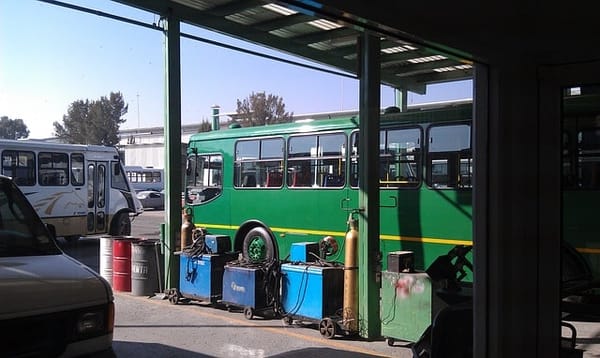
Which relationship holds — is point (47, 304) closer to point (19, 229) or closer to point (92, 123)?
point (19, 229)

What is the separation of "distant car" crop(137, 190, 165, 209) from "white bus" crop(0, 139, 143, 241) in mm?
17459

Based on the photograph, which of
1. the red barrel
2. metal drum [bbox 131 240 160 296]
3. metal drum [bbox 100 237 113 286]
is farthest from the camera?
metal drum [bbox 100 237 113 286]

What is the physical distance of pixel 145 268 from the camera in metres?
9.23

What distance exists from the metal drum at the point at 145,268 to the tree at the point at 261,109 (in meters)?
35.4

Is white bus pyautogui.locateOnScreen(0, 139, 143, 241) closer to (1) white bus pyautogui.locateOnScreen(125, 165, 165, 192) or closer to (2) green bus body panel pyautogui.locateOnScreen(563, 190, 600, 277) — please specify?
(2) green bus body panel pyautogui.locateOnScreen(563, 190, 600, 277)

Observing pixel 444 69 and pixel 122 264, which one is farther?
pixel 444 69

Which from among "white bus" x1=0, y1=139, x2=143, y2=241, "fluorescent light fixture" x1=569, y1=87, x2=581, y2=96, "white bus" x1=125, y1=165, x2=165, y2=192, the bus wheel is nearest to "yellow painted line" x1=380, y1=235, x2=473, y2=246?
the bus wheel

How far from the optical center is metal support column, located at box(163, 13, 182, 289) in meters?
8.70

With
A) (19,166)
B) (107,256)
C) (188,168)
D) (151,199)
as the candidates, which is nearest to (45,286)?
(107,256)

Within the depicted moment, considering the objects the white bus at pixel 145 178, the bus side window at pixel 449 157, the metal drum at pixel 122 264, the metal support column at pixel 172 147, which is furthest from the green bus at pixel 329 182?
the white bus at pixel 145 178

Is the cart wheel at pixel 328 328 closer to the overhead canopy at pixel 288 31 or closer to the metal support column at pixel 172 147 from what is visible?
the metal support column at pixel 172 147

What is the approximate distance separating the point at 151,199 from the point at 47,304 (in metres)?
33.0

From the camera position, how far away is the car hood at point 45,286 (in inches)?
138

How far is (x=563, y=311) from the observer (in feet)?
10.3
